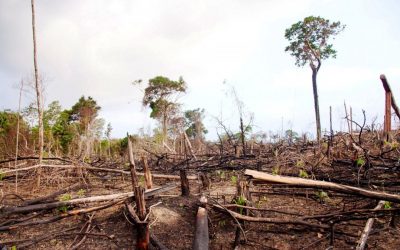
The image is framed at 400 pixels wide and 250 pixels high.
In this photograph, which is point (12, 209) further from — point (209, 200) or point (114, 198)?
point (209, 200)

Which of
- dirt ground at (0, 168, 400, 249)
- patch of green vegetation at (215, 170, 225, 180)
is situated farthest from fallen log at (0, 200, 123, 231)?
patch of green vegetation at (215, 170, 225, 180)

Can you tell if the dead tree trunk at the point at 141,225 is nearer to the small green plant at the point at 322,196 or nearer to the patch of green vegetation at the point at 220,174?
the small green plant at the point at 322,196

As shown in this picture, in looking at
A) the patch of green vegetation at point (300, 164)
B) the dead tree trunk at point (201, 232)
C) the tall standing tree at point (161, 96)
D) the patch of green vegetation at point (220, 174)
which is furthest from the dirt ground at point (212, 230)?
the tall standing tree at point (161, 96)

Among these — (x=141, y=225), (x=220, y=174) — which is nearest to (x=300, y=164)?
(x=220, y=174)

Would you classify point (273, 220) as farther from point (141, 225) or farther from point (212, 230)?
point (141, 225)

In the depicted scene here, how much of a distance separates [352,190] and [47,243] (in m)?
3.73

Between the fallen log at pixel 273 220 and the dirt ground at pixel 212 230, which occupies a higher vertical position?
the fallen log at pixel 273 220

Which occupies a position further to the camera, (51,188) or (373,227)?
(51,188)

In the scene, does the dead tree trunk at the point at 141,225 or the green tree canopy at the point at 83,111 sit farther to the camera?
the green tree canopy at the point at 83,111

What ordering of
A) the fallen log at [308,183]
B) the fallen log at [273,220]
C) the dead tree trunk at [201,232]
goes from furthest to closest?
the fallen log at [273,220]
the dead tree trunk at [201,232]
the fallen log at [308,183]

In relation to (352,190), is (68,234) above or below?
below

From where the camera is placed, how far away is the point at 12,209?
462 centimetres

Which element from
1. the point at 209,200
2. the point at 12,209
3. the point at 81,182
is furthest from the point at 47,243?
the point at 81,182

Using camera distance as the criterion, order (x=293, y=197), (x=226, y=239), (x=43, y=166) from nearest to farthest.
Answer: (x=226, y=239) → (x=293, y=197) → (x=43, y=166)
